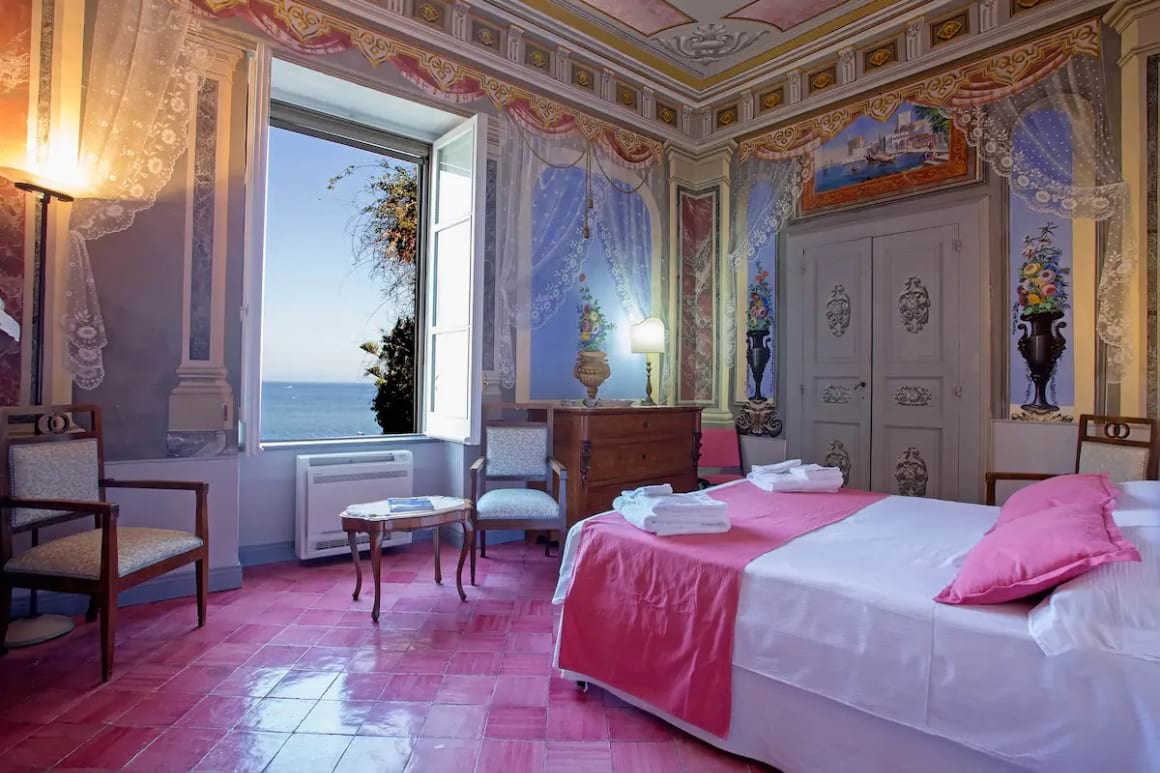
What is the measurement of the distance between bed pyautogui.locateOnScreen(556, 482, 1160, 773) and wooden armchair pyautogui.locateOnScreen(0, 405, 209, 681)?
208 centimetres

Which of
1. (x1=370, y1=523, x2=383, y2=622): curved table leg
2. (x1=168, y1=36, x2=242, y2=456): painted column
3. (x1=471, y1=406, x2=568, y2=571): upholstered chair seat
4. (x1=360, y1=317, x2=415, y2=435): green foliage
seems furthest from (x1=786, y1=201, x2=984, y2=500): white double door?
(x1=168, y1=36, x2=242, y2=456): painted column

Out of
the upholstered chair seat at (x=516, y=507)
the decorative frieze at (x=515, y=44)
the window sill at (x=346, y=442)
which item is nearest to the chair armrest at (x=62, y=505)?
the window sill at (x=346, y=442)

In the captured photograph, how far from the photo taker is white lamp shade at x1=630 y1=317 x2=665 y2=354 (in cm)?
503

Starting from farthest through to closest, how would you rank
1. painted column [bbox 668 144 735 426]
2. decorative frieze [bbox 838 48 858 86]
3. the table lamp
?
painted column [bbox 668 144 735 426] → the table lamp → decorative frieze [bbox 838 48 858 86]

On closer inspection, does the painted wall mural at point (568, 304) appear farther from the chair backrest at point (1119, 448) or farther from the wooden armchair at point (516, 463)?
the chair backrest at point (1119, 448)

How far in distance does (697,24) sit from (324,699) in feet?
15.7

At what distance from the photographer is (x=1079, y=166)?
366 centimetres

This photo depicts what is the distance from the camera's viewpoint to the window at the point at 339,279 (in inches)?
171

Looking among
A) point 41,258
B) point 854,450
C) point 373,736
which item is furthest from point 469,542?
point 854,450

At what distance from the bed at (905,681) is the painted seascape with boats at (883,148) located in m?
3.29

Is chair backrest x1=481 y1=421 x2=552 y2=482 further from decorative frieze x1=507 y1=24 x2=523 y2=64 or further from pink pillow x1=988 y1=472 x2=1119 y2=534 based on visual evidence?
decorative frieze x1=507 y1=24 x2=523 y2=64

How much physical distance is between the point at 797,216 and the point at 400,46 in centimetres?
319

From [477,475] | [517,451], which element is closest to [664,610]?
[477,475]

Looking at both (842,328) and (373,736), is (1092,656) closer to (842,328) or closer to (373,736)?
(373,736)
